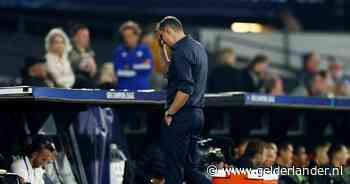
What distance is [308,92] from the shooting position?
21906mm

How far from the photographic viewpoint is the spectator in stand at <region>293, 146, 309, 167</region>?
56.0 feet

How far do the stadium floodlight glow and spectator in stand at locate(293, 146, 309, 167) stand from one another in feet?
21.9

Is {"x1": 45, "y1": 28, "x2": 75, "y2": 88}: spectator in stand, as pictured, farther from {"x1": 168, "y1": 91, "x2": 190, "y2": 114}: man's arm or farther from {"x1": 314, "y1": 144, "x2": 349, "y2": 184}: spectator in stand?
{"x1": 168, "y1": 91, "x2": 190, "y2": 114}: man's arm

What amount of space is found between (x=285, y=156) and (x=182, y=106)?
345cm

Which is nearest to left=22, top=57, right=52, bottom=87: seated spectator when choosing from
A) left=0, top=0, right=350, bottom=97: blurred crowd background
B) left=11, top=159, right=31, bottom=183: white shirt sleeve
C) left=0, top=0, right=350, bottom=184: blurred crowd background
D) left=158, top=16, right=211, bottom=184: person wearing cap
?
left=0, top=0, right=350, bottom=184: blurred crowd background

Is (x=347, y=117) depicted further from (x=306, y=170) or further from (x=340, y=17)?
(x=340, y=17)

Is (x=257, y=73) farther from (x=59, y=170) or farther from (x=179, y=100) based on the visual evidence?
(x=179, y=100)

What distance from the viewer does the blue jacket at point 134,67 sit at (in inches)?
719

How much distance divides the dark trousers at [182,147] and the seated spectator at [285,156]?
2.72 meters

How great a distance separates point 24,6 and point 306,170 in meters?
8.00

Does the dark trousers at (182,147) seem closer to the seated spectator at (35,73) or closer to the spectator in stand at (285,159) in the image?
the spectator in stand at (285,159)

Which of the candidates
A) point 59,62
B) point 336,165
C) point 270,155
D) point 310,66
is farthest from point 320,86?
point 270,155

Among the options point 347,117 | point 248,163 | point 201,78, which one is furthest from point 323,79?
point 201,78

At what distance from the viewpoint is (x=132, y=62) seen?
18.3 metres
